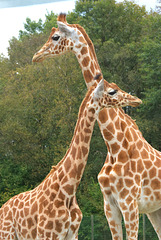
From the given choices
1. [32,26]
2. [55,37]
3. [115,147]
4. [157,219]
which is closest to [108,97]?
[115,147]

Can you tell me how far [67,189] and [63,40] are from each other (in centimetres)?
224

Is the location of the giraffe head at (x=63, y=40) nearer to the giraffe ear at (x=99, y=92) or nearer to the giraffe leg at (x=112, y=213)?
the giraffe ear at (x=99, y=92)

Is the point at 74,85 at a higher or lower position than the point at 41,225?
higher

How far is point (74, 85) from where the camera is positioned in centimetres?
1922

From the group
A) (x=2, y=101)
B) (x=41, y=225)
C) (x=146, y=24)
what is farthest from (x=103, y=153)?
(x=41, y=225)

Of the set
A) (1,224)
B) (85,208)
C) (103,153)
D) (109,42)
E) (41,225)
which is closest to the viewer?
(41,225)

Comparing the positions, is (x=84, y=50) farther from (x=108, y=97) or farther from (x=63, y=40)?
(x=108, y=97)

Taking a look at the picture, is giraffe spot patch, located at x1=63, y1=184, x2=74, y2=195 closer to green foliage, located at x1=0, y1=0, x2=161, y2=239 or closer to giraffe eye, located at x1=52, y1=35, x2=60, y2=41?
giraffe eye, located at x1=52, y1=35, x2=60, y2=41

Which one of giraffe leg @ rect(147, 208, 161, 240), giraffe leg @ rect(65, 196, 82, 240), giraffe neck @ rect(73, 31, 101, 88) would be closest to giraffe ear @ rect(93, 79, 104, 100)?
giraffe neck @ rect(73, 31, 101, 88)

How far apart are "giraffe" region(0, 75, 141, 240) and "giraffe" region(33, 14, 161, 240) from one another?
0.77 m

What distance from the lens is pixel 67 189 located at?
192 inches

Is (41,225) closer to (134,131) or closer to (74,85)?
(134,131)

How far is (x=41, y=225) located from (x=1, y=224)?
81 centimetres

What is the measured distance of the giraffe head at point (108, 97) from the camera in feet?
15.8
